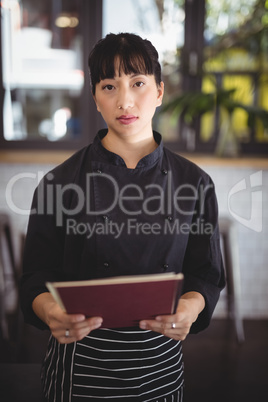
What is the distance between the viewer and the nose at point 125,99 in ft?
3.23

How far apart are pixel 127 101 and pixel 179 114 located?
90.4 inches

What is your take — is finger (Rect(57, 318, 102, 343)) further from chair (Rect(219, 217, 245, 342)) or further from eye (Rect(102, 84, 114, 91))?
chair (Rect(219, 217, 245, 342))

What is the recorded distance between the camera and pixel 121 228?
1.03 m

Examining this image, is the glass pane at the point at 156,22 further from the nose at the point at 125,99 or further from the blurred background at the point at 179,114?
the nose at the point at 125,99

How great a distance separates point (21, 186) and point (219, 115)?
1.64 meters

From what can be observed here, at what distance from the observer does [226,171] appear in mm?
2980

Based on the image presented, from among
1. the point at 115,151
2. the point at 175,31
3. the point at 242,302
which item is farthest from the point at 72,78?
the point at 115,151

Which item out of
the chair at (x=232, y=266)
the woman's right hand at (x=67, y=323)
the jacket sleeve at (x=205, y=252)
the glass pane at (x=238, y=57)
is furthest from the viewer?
the glass pane at (x=238, y=57)

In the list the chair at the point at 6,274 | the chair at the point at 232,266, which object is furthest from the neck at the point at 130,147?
the chair at the point at 6,274

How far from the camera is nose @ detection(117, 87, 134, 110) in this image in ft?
3.23

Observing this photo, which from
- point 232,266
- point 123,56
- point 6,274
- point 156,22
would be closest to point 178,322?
point 123,56

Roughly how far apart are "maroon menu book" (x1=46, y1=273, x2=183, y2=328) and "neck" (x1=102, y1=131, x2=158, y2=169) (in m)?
0.36

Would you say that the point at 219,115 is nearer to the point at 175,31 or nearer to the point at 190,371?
the point at 175,31

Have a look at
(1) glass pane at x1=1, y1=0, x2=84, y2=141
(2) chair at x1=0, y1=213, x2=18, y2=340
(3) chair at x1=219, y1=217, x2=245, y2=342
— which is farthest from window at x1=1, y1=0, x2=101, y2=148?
(3) chair at x1=219, y1=217, x2=245, y2=342
